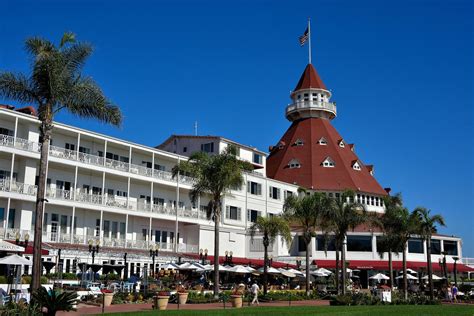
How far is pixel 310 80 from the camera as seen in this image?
8525 centimetres

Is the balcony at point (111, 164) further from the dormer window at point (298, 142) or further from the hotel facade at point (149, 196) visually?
the dormer window at point (298, 142)

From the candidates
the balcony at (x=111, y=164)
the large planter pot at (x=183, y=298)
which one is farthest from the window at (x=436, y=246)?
the large planter pot at (x=183, y=298)

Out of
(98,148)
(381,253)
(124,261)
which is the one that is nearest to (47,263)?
(124,261)

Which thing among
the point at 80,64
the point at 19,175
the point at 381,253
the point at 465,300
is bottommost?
the point at 465,300

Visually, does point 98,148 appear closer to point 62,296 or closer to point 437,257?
point 62,296

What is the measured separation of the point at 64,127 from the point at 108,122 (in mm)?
19436

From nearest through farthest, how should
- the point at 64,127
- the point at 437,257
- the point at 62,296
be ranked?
the point at 62,296 → the point at 64,127 → the point at 437,257

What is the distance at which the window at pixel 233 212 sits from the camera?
199 ft

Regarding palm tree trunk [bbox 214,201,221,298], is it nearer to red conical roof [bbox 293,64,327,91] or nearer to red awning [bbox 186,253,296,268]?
red awning [bbox 186,253,296,268]

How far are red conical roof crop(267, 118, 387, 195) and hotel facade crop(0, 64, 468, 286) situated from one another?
6.3 inches

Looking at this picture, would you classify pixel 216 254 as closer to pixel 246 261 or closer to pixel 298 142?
pixel 246 261

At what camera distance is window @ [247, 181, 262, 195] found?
207ft

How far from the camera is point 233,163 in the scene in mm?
40344

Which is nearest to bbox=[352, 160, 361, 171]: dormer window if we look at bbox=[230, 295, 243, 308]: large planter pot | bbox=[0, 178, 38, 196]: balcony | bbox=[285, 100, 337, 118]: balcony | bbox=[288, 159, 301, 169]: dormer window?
bbox=[288, 159, 301, 169]: dormer window
